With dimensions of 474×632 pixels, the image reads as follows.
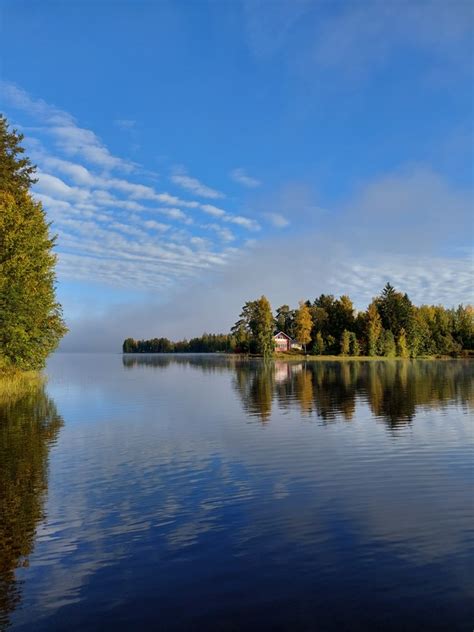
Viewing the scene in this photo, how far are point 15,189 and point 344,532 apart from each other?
48030 mm

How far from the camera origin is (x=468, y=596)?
7.94 m

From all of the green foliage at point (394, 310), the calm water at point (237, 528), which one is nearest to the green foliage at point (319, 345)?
the green foliage at point (394, 310)

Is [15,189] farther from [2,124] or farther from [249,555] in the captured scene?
[249,555]

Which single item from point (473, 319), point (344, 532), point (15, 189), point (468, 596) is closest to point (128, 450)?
point (344, 532)

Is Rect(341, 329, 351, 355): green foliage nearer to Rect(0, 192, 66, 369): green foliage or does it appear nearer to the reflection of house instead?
the reflection of house

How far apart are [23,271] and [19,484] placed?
2881 centimetres

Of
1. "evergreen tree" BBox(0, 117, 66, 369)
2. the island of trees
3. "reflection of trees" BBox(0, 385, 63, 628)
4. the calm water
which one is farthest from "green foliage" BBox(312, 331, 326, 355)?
the calm water

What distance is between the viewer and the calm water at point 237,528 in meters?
7.68

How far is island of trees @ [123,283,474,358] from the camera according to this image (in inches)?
5886

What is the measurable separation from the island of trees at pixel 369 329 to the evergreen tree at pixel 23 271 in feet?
359

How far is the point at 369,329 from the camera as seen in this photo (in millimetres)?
146000

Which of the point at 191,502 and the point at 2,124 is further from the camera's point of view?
the point at 2,124

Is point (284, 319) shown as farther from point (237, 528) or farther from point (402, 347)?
point (237, 528)

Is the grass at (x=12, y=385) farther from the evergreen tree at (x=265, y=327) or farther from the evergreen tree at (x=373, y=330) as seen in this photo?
the evergreen tree at (x=373, y=330)
